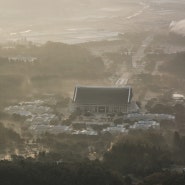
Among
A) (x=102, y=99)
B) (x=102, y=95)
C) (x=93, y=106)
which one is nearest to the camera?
(x=93, y=106)

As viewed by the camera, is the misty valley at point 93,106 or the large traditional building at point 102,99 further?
the large traditional building at point 102,99

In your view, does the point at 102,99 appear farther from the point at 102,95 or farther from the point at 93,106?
the point at 93,106

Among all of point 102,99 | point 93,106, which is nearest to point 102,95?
point 102,99

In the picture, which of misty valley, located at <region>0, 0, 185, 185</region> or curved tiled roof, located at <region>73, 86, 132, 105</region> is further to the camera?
curved tiled roof, located at <region>73, 86, 132, 105</region>

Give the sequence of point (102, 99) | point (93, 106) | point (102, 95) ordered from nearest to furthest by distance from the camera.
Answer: point (93, 106), point (102, 99), point (102, 95)

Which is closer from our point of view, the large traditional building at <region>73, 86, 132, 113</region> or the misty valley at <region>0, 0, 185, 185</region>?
the misty valley at <region>0, 0, 185, 185</region>

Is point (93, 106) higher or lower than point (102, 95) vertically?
lower

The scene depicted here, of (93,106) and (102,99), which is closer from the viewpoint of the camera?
(93,106)
